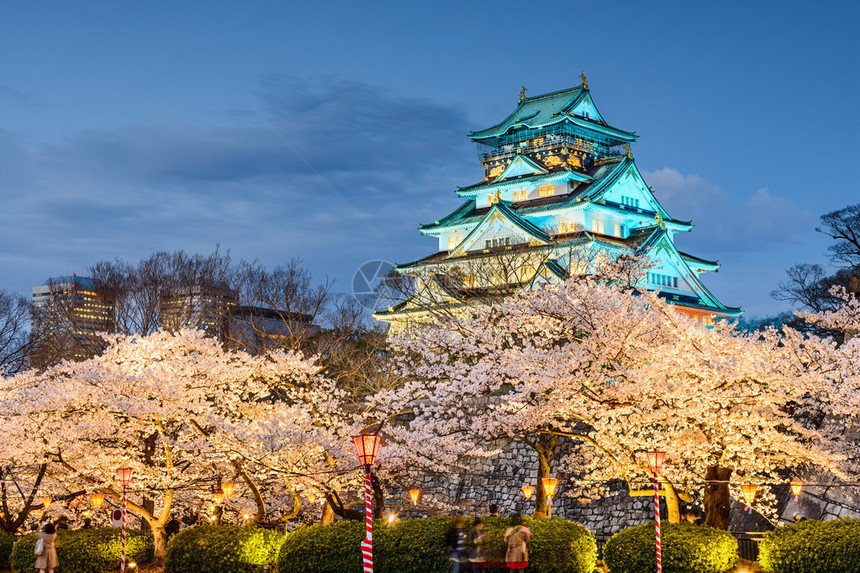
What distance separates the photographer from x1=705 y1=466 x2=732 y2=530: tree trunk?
20.9 meters

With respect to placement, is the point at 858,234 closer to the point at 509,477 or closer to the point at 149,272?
the point at 509,477

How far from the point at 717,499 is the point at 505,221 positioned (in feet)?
114

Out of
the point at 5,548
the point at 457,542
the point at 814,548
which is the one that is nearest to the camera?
the point at 814,548

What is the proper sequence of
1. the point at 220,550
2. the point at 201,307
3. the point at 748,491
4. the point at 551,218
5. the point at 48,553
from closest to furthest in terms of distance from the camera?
the point at 748,491
the point at 48,553
the point at 220,550
the point at 201,307
the point at 551,218

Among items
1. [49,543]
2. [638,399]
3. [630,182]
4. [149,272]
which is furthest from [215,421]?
[630,182]

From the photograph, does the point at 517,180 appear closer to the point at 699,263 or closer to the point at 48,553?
the point at 699,263

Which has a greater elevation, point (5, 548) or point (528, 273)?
point (528, 273)

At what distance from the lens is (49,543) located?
22.5m

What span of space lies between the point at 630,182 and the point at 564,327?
128ft

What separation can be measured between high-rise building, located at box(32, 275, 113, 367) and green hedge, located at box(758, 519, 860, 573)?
30.4 m

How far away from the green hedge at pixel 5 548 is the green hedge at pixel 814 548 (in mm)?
20964

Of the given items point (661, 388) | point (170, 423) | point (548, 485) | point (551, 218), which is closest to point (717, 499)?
point (661, 388)

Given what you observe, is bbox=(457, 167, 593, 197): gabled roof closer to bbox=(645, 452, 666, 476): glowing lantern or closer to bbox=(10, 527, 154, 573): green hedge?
bbox=(10, 527, 154, 573): green hedge

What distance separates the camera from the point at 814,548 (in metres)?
17.3
